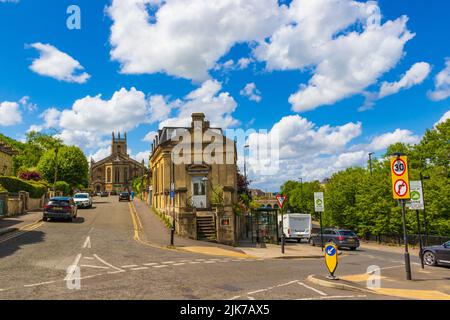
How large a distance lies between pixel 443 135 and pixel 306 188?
56328 mm

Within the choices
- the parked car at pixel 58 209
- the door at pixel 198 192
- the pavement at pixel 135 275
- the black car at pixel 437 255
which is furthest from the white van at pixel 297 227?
the parked car at pixel 58 209

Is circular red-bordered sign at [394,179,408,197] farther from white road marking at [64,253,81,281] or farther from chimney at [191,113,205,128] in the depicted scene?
chimney at [191,113,205,128]

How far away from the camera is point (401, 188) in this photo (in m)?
12.7

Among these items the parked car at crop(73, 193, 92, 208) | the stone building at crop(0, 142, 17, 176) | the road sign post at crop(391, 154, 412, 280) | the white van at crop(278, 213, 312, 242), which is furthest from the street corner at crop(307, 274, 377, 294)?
the stone building at crop(0, 142, 17, 176)

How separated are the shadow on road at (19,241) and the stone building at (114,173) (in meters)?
110

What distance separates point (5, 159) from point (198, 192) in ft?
114

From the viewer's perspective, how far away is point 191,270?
42.5 feet

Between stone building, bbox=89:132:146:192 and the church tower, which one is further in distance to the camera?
the church tower

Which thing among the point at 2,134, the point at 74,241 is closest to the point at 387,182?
the point at 74,241

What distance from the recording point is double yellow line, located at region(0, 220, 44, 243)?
1791cm

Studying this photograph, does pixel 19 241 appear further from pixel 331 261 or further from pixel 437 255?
pixel 437 255

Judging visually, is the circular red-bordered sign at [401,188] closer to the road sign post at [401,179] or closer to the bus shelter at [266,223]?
the road sign post at [401,179]

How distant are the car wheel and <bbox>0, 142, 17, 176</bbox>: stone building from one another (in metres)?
49.1

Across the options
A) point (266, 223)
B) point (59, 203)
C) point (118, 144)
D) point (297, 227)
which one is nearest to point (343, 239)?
point (266, 223)
